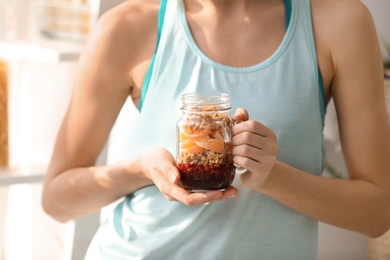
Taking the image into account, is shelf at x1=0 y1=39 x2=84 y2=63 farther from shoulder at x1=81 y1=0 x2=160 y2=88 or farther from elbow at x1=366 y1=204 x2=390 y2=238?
elbow at x1=366 y1=204 x2=390 y2=238

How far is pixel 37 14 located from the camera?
7.84 feet

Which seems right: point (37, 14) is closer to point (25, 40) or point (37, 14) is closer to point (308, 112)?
point (25, 40)

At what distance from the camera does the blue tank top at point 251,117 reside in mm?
1572

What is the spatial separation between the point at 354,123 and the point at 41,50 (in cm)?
97

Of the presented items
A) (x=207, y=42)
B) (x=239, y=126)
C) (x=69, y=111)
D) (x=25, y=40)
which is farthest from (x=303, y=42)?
(x=25, y=40)

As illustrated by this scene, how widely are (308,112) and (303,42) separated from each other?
139 millimetres

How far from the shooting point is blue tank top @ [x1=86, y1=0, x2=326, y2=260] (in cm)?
157

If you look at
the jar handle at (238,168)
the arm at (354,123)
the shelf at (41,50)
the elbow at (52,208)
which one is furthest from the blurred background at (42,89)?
the jar handle at (238,168)

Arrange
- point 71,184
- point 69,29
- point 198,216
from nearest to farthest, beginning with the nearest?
point 198,216 → point 71,184 → point 69,29

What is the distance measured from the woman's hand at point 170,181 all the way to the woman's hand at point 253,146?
0.18 ft

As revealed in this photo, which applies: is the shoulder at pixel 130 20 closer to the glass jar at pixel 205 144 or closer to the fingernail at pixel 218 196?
the glass jar at pixel 205 144

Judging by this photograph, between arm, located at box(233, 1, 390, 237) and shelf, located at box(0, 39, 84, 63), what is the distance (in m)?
0.79

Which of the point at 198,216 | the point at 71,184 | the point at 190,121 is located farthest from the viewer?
the point at 71,184

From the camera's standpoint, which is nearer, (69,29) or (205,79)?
(205,79)
